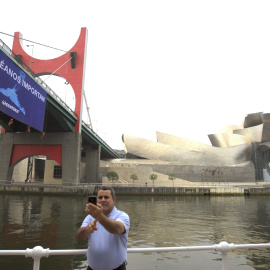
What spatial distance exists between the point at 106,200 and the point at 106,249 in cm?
43

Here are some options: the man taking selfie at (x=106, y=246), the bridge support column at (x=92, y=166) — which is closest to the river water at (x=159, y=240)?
the man taking selfie at (x=106, y=246)

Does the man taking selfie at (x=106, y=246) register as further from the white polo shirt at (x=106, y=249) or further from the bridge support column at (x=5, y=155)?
the bridge support column at (x=5, y=155)

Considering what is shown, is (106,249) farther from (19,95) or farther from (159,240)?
(19,95)

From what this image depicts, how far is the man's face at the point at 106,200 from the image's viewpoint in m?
2.37

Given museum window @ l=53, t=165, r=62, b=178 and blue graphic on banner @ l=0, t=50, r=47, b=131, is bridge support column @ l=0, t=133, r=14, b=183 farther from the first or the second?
blue graphic on banner @ l=0, t=50, r=47, b=131

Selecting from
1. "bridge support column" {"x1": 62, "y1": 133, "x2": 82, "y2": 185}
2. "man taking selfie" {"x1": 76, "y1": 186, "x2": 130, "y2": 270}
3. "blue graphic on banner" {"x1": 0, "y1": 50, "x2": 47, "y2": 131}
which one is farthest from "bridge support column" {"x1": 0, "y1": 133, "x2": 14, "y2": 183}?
"man taking selfie" {"x1": 76, "y1": 186, "x2": 130, "y2": 270}

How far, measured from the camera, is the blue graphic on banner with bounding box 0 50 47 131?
17.9 metres

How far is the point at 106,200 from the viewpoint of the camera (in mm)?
2379

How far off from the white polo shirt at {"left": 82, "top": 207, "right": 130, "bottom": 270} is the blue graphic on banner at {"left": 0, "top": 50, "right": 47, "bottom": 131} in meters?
18.0

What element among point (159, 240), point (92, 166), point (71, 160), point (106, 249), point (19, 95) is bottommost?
point (159, 240)

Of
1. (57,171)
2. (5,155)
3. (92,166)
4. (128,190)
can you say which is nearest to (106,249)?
(128,190)

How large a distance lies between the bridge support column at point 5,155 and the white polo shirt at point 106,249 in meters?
32.4

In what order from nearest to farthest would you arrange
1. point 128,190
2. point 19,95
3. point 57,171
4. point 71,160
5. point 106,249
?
point 106,249
point 19,95
point 128,190
point 71,160
point 57,171

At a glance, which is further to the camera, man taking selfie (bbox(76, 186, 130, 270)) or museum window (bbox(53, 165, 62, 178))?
museum window (bbox(53, 165, 62, 178))
